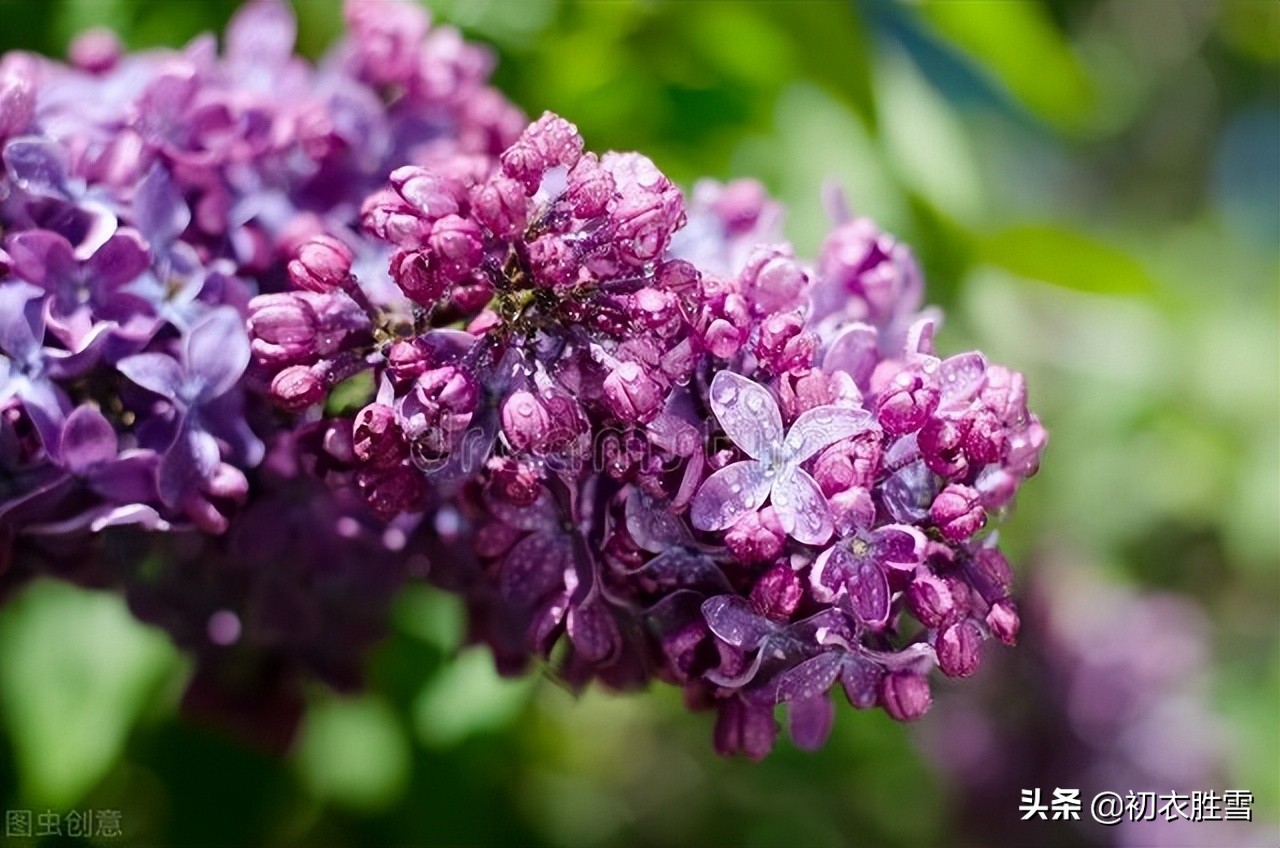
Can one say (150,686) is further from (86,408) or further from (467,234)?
(467,234)

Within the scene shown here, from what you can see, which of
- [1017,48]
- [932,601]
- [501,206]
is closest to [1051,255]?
[1017,48]

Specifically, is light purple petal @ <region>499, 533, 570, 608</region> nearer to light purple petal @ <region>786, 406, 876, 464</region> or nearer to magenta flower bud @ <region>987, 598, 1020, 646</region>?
light purple petal @ <region>786, 406, 876, 464</region>

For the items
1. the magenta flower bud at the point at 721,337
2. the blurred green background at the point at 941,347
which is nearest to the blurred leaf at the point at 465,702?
the blurred green background at the point at 941,347

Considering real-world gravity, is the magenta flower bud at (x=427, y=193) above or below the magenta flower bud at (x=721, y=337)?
above

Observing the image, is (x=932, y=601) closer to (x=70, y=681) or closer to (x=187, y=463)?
(x=187, y=463)

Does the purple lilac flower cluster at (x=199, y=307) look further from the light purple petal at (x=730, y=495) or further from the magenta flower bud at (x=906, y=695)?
the magenta flower bud at (x=906, y=695)

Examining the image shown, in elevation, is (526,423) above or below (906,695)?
above

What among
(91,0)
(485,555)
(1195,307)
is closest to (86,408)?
(485,555)
